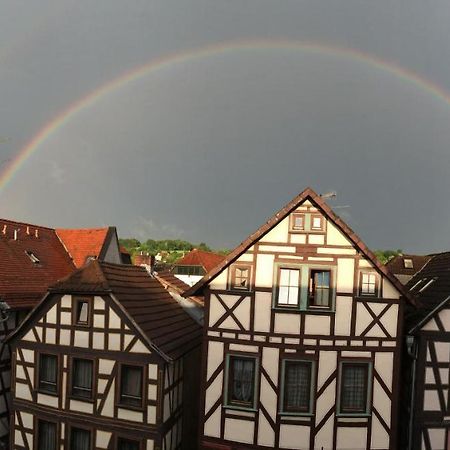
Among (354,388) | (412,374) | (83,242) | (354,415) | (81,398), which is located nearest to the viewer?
(354,415)

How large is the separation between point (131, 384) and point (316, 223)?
8.21 metres

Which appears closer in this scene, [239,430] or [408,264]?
[239,430]

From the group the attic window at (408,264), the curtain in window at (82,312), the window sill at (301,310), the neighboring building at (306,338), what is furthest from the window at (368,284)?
the attic window at (408,264)

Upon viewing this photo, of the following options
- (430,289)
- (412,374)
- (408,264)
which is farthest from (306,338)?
(408,264)

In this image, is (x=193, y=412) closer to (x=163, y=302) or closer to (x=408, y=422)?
(x=163, y=302)

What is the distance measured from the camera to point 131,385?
13.6 m

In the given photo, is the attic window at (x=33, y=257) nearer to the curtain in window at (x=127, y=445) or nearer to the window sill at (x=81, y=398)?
the window sill at (x=81, y=398)

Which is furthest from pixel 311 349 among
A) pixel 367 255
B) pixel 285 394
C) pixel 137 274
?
pixel 137 274

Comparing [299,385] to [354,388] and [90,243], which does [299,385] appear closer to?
[354,388]

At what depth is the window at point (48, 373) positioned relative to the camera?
47.3ft

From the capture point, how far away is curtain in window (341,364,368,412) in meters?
12.6

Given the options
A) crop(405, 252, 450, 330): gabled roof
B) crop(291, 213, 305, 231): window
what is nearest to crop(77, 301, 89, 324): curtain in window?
crop(291, 213, 305, 231): window

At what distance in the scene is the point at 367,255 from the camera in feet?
40.3

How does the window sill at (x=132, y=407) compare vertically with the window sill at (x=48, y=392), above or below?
above
